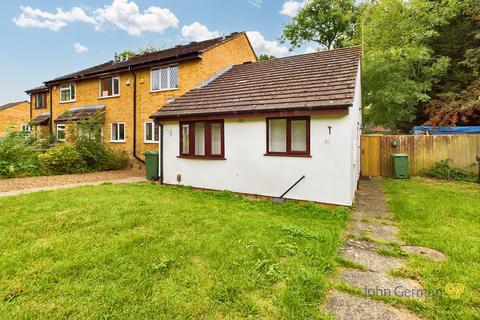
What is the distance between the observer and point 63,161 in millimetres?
13906

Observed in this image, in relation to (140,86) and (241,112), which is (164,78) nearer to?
(140,86)

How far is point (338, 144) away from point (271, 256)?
14.2 feet

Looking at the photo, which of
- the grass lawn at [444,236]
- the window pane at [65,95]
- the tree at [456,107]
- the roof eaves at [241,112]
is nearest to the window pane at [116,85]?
the window pane at [65,95]

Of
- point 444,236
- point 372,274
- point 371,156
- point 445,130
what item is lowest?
point 372,274

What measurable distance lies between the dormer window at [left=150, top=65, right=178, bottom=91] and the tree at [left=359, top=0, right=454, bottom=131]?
41.9 feet

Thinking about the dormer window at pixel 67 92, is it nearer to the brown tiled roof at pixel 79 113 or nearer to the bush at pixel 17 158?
the brown tiled roof at pixel 79 113

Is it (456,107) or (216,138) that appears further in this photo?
(456,107)

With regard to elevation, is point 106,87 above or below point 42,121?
above

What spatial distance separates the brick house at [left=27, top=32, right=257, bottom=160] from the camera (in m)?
14.5

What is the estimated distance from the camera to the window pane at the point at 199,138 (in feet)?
32.8

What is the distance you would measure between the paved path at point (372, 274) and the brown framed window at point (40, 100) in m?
28.6

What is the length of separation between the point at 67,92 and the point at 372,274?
23.1 meters

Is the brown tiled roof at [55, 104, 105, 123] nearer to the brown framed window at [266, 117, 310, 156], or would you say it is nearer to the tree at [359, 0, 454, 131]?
the brown framed window at [266, 117, 310, 156]

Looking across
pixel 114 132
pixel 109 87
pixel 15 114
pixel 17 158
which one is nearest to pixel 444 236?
pixel 17 158
